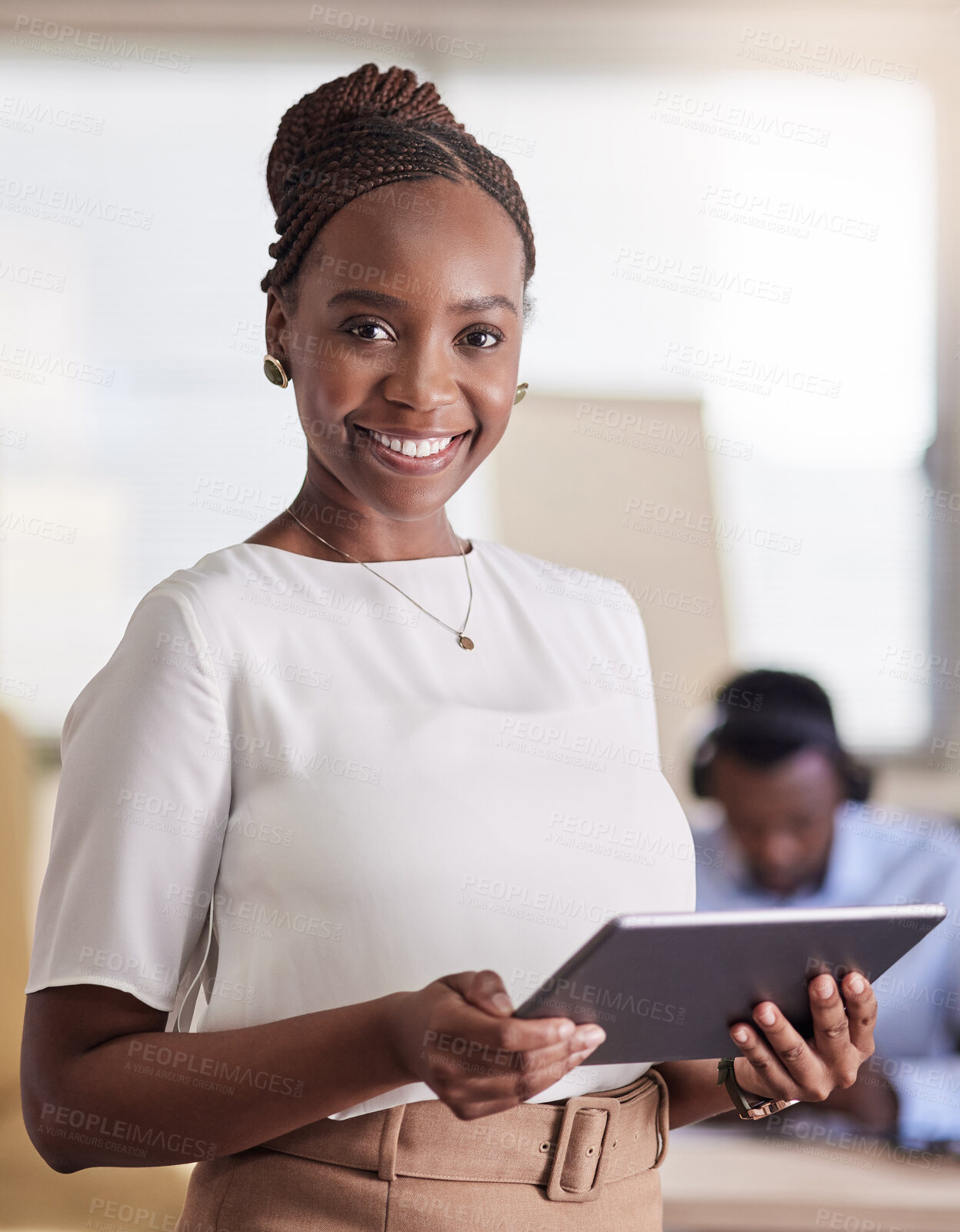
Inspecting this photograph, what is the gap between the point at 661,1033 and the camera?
95 cm

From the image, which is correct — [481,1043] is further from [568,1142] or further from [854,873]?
[854,873]

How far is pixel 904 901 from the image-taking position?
3.15 metres

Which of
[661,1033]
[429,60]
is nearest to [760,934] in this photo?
[661,1033]

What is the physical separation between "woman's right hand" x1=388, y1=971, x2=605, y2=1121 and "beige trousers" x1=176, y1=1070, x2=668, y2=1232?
161mm

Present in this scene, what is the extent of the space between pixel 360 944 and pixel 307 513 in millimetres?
468

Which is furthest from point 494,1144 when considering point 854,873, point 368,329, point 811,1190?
point 811,1190

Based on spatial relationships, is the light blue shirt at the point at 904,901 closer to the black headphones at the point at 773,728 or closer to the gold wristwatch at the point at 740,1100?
the black headphones at the point at 773,728

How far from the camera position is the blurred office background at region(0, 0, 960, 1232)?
354 centimetres

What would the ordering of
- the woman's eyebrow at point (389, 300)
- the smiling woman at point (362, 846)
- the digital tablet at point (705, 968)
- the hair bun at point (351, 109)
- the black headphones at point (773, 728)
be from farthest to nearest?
the black headphones at point (773, 728)
the hair bun at point (351, 109)
the woman's eyebrow at point (389, 300)
the smiling woman at point (362, 846)
the digital tablet at point (705, 968)

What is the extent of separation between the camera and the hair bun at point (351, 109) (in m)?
1.22

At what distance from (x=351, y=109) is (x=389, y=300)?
0.26 metres

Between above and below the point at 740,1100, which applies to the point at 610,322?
above

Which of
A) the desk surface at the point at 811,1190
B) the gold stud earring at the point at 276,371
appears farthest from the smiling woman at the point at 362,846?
the desk surface at the point at 811,1190

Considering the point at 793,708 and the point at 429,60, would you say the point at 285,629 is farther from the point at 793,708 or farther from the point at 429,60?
the point at 429,60
